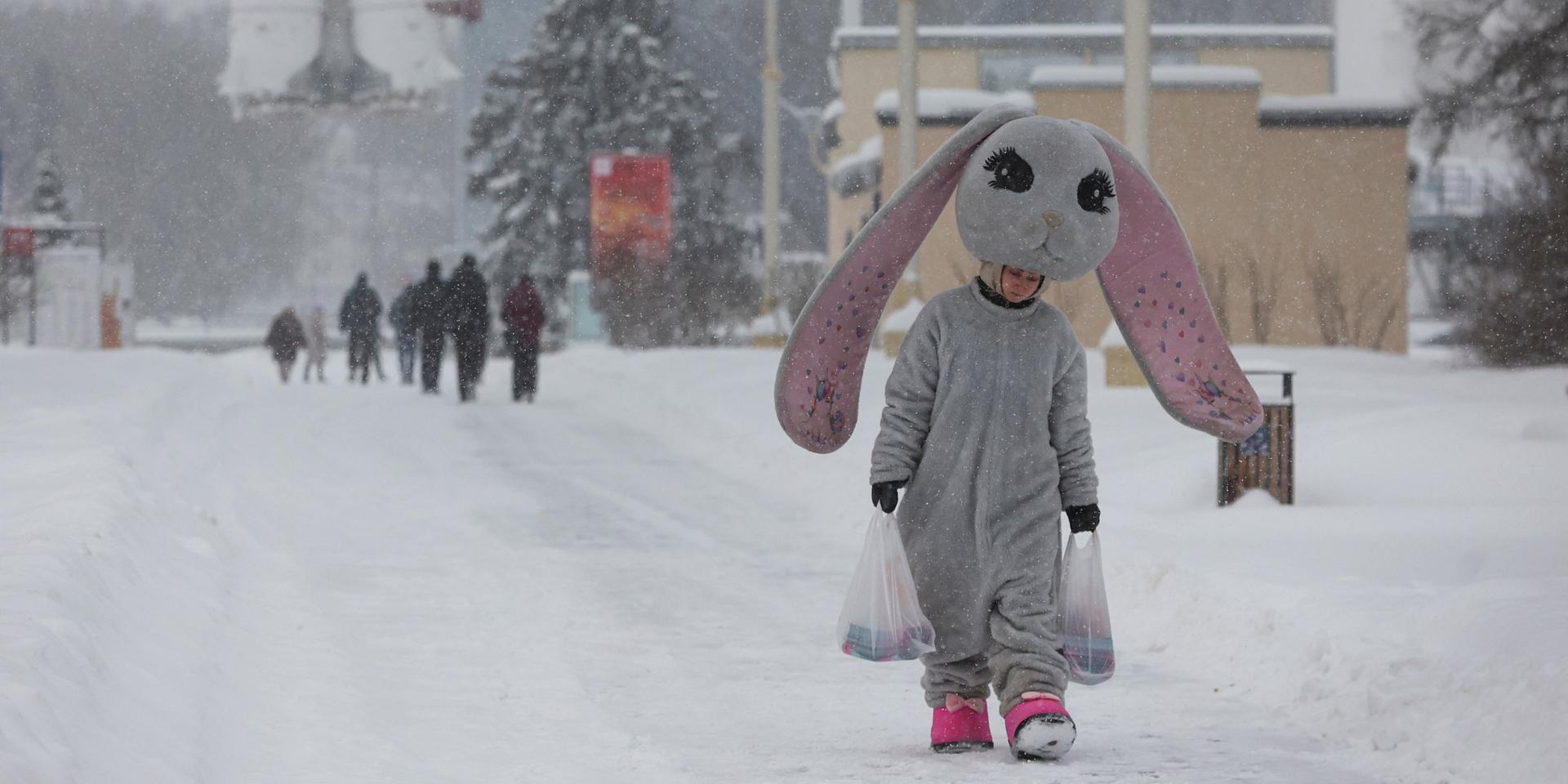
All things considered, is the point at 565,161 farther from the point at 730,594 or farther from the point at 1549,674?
the point at 1549,674

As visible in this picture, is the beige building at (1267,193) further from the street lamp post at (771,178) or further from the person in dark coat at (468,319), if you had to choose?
the person in dark coat at (468,319)

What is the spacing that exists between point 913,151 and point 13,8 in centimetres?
6370

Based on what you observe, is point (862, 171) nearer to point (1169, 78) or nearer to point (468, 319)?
point (1169, 78)

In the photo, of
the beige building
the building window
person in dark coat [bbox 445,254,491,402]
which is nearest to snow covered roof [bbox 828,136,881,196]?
the beige building

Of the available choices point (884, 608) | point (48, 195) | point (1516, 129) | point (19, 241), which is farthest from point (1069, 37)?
point (48, 195)

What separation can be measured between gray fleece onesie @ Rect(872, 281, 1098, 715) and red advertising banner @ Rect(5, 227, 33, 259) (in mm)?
37184

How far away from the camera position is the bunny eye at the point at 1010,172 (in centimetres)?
528

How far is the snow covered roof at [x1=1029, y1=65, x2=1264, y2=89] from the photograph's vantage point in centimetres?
2747

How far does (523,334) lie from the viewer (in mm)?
22344

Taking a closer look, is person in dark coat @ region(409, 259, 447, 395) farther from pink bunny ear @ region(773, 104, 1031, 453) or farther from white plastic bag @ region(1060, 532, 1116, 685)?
white plastic bag @ region(1060, 532, 1116, 685)

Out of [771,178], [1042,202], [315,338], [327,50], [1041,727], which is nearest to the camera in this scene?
[1041,727]

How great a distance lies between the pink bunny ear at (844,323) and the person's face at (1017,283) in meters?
0.38

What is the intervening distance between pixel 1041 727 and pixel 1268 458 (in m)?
4.64

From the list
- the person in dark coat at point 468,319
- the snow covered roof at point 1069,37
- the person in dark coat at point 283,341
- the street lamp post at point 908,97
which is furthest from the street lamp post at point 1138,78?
the snow covered roof at point 1069,37
